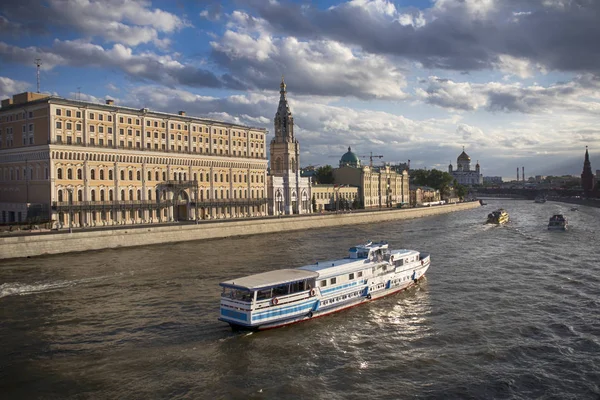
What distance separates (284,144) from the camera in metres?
124

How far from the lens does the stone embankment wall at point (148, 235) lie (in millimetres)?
55469

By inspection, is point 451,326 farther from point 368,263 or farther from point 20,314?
point 20,314

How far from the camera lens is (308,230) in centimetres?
9906

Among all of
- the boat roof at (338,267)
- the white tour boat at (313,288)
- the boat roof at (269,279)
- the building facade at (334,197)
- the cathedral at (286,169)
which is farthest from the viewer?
the building facade at (334,197)

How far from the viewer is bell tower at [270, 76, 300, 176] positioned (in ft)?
406

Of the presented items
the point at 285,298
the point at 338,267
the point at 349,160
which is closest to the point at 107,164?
the point at 338,267

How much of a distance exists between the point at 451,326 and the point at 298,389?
12.6m

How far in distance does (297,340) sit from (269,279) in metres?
4.25

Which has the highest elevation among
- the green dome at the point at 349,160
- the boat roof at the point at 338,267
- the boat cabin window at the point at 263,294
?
the green dome at the point at 349,160

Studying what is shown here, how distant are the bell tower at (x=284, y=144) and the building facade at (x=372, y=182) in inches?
1424

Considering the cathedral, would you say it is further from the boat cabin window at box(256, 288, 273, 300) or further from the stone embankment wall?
the boat cabin window at box(256, 288, 273, 300)

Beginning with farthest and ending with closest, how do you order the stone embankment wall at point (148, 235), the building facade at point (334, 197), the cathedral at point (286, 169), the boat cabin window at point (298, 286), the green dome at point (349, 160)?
1. the green dome at point (349, 160)
2. the building facade at point (334, 197)
3. the cathedral at point (286, 169)
4. the stone embankment wall at point (148, 235)
5. the boat cabin window at point (298, 286)

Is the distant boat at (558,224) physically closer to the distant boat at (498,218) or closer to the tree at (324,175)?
the distant boat at (498,218)

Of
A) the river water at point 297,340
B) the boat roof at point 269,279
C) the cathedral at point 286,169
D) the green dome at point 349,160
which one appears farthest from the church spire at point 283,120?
the boat roof at point 269,279
